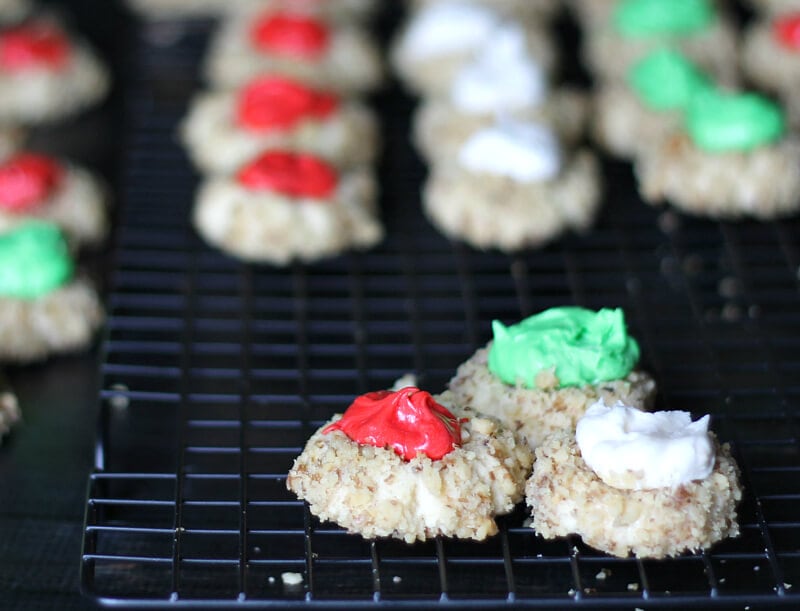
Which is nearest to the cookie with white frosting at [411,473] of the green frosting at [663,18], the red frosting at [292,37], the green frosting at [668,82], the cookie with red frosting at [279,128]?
the cookie with red frosting at [279,128]

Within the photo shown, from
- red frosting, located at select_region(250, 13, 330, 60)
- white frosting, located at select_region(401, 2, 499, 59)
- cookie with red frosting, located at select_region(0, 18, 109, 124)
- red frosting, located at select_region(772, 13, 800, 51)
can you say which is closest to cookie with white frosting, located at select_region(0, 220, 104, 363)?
cookie with red frosting, located at select_region(0, 18, 109, 124)

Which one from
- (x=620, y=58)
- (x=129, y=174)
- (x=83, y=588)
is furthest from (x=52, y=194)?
(x=620, y=58)

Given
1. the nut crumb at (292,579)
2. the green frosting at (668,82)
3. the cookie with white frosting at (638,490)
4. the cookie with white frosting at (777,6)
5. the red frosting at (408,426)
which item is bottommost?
the nut crumb at (292,579)

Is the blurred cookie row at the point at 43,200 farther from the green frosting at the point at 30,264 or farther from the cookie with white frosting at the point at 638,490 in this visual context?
the cookie with white frosting at the point at 638,490

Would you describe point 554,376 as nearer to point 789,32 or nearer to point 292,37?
point 292,37

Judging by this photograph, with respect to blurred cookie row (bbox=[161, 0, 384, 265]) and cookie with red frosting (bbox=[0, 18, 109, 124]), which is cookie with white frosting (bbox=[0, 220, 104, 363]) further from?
cookie with red frosting (bbox=[0, 18, 109, 124])

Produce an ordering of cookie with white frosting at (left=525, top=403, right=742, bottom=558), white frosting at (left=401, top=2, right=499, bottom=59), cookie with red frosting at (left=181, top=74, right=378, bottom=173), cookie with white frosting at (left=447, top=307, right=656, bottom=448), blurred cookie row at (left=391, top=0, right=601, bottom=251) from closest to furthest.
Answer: cookie with white frosting at (left=525, top=403, right=742, bottom=558), cookie with white frosting at (left=447, top=307, right=656, bottom=448), blurred cookie row at (left=391, top=0, right=601, bottom=251), cookie with red frosting at (left=181, top=74, right=378, bottom=173), white frosting at (left=401, top=2, right=499, bottom=59)

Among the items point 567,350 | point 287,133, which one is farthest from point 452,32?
point 567,350
